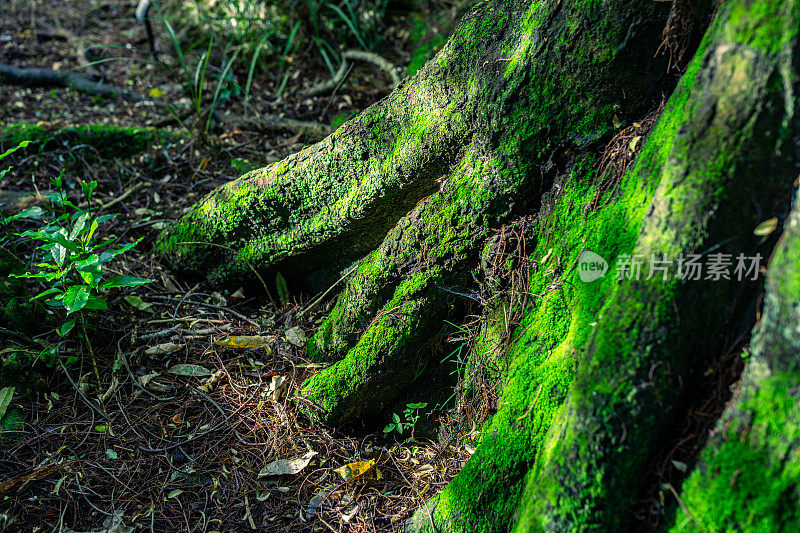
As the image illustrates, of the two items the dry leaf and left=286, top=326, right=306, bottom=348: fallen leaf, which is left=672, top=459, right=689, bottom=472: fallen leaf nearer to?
the dry leaf

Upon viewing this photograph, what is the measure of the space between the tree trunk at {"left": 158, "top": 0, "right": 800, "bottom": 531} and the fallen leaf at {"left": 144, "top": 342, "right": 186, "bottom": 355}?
0.53 m

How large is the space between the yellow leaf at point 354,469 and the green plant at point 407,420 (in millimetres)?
196

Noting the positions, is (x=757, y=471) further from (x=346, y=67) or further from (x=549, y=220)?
(x=346, y=67)

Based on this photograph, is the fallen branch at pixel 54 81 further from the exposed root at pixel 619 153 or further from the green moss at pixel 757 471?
the green moss at pixel 757 471

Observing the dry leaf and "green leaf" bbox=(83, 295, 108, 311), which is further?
the dry leaf

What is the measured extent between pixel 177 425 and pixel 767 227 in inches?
95.4

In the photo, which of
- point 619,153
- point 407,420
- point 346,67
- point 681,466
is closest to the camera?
point 681,466

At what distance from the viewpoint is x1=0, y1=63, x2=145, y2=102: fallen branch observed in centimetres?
517

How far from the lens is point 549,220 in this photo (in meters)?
2.10

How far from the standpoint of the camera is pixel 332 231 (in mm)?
2795

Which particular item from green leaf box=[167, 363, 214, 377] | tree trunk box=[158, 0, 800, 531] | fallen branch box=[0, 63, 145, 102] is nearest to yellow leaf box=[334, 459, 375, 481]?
tree trunk box=[158, 0, 800, 531]

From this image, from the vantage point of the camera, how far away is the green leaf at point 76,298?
2.38 m

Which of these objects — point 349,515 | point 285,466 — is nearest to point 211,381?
point 285,466


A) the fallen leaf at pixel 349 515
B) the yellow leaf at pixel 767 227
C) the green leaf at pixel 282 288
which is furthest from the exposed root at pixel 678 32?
the green leaf at pixel 282 288
